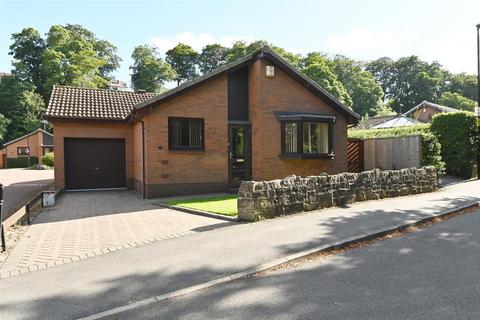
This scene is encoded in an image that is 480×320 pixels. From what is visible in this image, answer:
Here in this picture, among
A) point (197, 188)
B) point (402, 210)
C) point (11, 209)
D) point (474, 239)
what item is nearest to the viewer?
point (474, 239)

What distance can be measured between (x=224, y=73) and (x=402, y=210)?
8017mm

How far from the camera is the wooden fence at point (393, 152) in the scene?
1545 centimetres

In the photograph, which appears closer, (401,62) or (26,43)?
(26,43)

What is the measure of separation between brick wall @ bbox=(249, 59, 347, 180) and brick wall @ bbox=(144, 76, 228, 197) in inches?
45.3

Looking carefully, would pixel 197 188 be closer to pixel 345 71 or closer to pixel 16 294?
pixel 16 294

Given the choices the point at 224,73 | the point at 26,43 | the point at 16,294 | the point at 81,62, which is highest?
the point at 26,43

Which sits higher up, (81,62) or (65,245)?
(81,62)

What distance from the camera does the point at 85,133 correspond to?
1631 cm

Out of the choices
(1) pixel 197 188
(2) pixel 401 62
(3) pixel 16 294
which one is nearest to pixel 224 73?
(1) pixel 197 188

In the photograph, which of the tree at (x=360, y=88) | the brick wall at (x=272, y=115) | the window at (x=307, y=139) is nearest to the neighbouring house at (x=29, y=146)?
the brick wall at (x=272, y=115)

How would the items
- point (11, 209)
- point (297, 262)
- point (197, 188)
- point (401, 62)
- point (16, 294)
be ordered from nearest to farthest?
point (16, 294) < point (297, 262) < point (11, 209) < point (197, 188) < point (401, 62)

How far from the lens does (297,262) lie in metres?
5.61

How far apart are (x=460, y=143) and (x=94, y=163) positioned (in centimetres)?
1660

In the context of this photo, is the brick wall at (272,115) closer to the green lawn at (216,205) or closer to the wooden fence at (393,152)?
the green lawn at (216,205)
